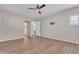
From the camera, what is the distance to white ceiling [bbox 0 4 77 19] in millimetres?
1887

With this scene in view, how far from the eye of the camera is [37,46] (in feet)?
6.89

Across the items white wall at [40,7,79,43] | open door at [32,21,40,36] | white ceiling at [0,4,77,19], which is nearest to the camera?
white ceiling at [0,4,77,19]

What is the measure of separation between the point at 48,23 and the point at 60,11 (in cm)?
39

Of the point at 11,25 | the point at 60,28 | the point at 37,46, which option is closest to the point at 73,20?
the point at 60,28

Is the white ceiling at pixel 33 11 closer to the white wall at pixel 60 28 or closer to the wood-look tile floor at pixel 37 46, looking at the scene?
the white wall at pixel 60 28

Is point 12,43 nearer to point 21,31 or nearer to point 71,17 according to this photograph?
point 21,31

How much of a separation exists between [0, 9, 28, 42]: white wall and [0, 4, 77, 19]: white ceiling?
103mm

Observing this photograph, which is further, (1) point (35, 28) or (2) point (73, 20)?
(1) point (35, 28)

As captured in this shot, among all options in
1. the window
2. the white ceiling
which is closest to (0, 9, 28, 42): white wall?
the white ceiling

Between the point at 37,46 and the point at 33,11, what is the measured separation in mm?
812

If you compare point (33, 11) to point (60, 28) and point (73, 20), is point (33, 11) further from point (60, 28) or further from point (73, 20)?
point (73, 20)

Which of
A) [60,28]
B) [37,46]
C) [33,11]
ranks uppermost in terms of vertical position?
[33,11]

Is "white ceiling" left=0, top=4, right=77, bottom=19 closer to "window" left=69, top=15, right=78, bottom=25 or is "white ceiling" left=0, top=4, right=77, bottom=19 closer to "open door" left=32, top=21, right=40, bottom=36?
"open door" left=32, top=21, right=40, bottom=36
